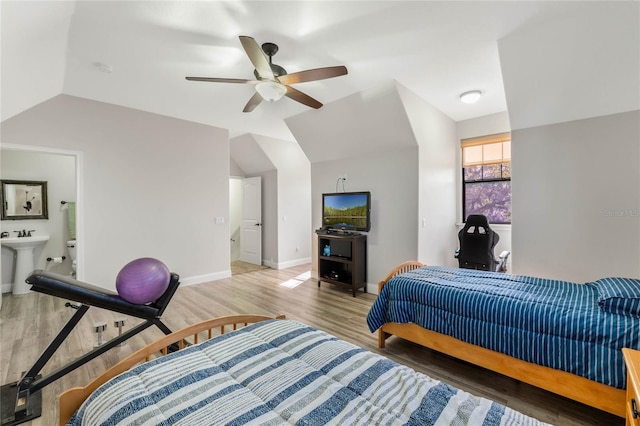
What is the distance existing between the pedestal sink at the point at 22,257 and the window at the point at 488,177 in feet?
22.6

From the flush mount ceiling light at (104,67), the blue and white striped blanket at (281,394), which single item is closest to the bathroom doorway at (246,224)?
the flush mount ceiling light at (104,67)

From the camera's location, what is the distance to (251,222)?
6.50 m

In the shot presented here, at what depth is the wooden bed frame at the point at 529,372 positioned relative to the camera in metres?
1.57

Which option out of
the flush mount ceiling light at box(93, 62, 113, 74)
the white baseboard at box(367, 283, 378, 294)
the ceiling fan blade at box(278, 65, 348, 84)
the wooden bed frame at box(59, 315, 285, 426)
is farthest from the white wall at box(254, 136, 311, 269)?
the wooden bed frame at box(59, 315, 285, 426)

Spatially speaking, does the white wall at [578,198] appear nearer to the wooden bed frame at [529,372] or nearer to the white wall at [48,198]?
the wooden bed frame at [529,372]

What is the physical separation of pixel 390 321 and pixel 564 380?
117 cm

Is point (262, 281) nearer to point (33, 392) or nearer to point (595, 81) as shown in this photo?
point (33, 392)

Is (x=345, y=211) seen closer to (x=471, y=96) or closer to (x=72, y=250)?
(x=471, y=96)

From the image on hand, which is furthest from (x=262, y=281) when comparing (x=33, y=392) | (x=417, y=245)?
(x=33, y=392)

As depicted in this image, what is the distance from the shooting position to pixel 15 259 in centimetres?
411

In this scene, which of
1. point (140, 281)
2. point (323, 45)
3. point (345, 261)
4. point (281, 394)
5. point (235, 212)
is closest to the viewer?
point (281, 394)

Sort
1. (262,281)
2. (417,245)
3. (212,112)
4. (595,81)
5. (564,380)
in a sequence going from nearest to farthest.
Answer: (564,380) → (595,81) → (417,245) → (212,112) → (262,281)

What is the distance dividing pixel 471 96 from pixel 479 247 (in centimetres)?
196

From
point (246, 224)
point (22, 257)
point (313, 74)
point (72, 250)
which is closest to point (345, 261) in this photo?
point (313, 74)
